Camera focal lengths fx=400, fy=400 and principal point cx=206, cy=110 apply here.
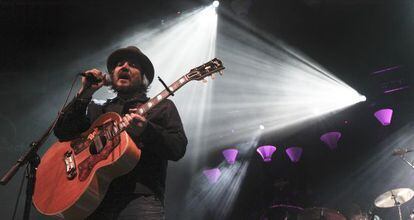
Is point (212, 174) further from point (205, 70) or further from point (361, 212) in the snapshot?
point (205, 70)

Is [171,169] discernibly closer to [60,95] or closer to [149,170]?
[60,95]

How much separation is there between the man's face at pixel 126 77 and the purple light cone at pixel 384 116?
7533 millimetres

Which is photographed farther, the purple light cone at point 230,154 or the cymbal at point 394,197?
the purple light cone at point 230,154

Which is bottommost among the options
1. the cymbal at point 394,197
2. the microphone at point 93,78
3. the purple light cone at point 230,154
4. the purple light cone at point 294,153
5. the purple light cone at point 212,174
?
the cymbal at point 394,197

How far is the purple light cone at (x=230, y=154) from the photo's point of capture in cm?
1021

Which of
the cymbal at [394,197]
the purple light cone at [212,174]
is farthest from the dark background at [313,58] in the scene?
the purple light cone at [212,174]

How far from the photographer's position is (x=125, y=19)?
768 centimetres

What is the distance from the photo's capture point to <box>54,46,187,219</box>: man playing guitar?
2596 mm

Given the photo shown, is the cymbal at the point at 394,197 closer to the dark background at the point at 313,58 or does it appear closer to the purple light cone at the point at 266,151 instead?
the dark background at the point at 313,58

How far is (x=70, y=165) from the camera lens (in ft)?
9.67

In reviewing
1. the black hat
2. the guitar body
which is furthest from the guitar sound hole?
the black hat

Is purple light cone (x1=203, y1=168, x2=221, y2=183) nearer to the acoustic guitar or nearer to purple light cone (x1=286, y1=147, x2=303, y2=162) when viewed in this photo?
purple light cone (x1=286, y1=147, x2=303, y2=162)

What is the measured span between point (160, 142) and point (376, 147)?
8.53 meters

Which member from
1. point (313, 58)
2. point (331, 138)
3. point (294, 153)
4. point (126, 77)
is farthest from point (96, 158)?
point (294, 153)
